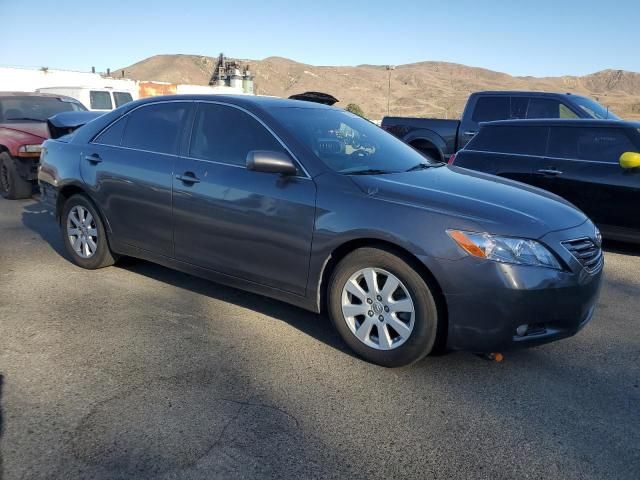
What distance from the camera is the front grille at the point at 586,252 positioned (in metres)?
3.20

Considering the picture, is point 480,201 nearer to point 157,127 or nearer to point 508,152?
point 157,127

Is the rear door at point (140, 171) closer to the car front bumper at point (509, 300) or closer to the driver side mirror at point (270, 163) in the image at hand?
the driver side mirror at point (270, 163)

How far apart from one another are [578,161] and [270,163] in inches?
170

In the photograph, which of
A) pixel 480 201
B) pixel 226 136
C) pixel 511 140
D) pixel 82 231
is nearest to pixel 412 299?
pixel 480 201

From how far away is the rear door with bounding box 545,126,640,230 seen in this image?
587 centimetres

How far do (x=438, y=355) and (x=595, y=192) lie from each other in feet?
12.0

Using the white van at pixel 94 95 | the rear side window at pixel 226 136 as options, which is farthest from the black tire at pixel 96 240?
the white van at pixel 94 95

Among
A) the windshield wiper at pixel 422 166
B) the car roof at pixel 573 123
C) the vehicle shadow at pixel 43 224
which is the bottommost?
the vehicle shadow at pixel 43 224

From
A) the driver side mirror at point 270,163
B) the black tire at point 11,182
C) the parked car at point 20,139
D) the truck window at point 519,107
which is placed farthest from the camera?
the truck window at point 519,107

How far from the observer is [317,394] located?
3.03 metres

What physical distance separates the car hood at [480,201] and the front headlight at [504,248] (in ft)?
0.14

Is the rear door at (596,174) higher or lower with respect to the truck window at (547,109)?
lower

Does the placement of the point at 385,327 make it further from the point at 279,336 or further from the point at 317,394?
the point at 279,336

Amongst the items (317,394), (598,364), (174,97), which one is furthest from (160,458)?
(174,97)
